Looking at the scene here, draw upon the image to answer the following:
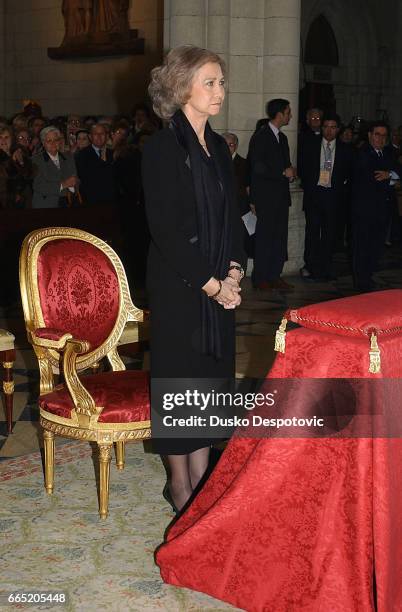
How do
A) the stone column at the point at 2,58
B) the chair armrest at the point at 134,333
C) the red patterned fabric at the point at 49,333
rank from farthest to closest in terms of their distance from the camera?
1. the stone column at the point at 2,58
2. the chair armrest at the point at 134,333
3. the red patterned fabric at the point at 49,333

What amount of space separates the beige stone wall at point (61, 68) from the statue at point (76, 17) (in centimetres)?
33

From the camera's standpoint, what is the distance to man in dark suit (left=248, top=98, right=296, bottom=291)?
9688 millimetres

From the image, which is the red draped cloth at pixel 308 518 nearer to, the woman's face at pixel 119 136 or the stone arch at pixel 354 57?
the woman's face at pixel 119 136

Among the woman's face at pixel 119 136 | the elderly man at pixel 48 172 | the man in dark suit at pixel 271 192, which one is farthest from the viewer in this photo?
the woman's face at pixel 119 136

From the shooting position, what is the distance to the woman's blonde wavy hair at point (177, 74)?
11.0 feet

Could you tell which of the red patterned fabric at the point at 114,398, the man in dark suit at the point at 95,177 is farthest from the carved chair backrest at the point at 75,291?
the man in dark suit at the point at 95,177

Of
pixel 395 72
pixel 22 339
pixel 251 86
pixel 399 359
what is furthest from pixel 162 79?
pixel 395 72

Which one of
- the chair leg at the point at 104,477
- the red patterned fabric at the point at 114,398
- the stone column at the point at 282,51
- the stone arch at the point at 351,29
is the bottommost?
the chair leg at the point at 104,477

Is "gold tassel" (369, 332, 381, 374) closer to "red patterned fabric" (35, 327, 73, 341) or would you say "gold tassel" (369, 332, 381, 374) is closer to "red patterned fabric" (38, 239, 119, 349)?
"red patterned fabric" (35, 327, 73, 341)

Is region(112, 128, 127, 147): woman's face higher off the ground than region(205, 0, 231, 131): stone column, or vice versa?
region(205, 0, 231, 131): stone column

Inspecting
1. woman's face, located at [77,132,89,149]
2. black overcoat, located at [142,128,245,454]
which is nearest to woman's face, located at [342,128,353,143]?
woman's face, located at [77,132,89,149]

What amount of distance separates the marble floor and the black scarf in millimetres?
1751

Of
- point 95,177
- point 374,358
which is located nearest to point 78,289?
point 374,358

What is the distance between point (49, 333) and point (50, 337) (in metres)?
0.02
